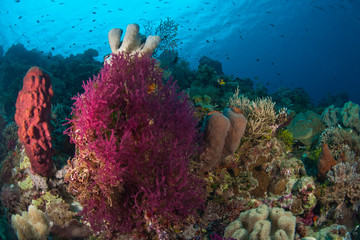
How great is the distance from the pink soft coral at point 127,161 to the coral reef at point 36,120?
1057 millimetres

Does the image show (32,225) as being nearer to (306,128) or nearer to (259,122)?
(259,122)

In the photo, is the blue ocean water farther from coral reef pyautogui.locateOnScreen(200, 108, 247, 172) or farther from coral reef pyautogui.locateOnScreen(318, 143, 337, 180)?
coral reef pyautogui.locateOnScreen(200, 108, 247, 172)

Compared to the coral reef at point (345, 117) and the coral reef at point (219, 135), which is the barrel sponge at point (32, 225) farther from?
the coral reef at point (345, 117)

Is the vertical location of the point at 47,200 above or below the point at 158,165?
below

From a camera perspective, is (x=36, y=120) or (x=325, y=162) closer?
(x=36, y=120)

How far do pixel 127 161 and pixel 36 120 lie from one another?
2.27 metres

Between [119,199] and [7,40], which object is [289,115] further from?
[7,40]

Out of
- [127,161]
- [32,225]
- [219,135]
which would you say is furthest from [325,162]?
[32,225]

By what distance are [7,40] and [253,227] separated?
73902 mm

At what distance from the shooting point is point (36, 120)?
3803 mm

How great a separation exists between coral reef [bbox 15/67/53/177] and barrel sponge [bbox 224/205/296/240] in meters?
3.91

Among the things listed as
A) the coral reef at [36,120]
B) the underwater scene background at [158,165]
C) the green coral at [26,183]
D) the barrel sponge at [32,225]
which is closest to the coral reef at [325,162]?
the underwater scene background at [158,165]

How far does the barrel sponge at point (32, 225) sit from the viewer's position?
3537 mm

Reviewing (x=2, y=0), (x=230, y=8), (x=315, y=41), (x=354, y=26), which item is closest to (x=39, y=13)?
(x=2, y=0)
